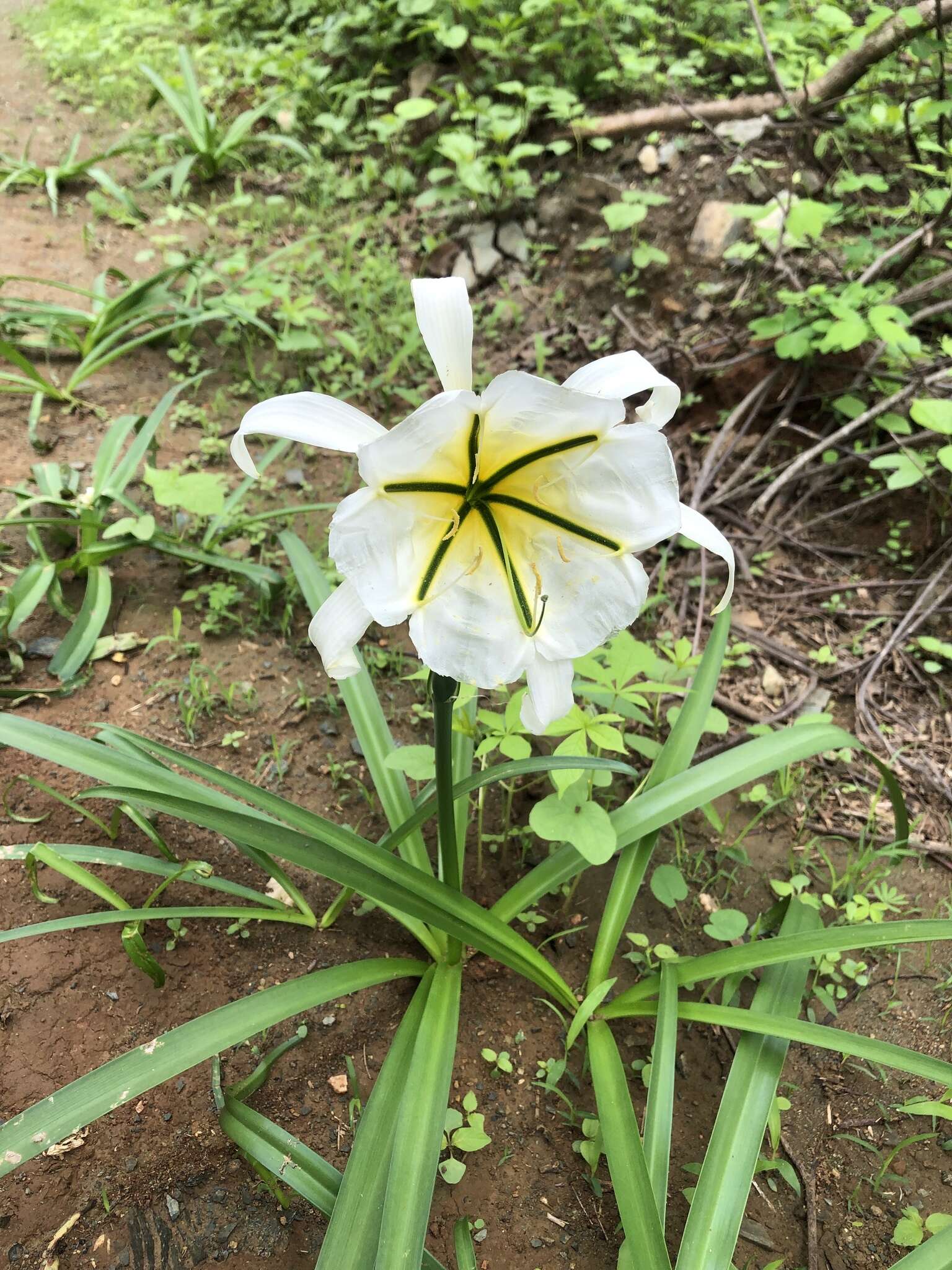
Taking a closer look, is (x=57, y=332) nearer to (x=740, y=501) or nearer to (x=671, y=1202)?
(x=740, y=501)

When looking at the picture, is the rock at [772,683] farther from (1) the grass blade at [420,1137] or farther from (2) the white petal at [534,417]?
(2) the white petal at [534,417]

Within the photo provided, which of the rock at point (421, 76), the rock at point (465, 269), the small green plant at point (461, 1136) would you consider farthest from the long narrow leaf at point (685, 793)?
the rock at point (421, 76)

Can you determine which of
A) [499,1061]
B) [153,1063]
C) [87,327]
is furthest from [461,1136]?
[87,327]

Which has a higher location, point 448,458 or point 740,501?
point 448,458

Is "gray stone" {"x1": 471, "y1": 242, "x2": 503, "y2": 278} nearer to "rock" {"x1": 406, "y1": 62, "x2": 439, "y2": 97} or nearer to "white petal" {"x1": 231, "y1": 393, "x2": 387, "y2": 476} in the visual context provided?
"rock" {"x1": 406, "y1": 62, "x2": 439, "y2": 97}

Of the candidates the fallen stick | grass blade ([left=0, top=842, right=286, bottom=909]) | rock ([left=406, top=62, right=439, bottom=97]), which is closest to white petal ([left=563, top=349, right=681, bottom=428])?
grass blade ([left=0, top=842, right=286, bottom=909])

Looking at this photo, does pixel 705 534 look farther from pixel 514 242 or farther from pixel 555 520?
pixel 514 242

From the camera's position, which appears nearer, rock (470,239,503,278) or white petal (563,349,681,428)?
white petal (563,349,681,428)

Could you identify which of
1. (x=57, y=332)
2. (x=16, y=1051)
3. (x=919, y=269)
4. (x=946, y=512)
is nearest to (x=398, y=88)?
(x=57, y=332)
